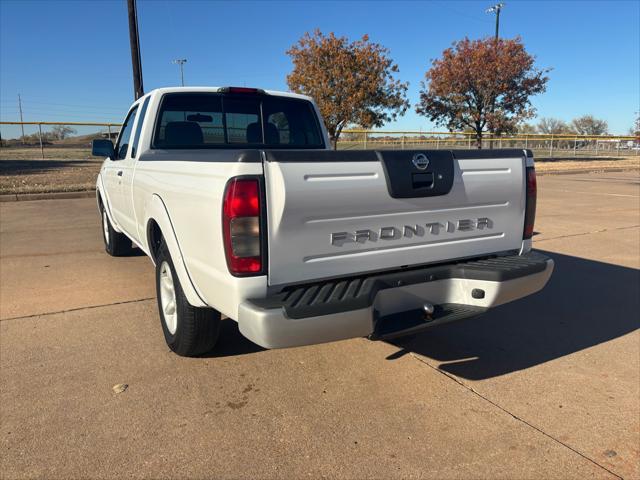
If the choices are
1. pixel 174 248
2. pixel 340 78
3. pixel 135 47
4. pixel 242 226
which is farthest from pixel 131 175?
pixel 340 78

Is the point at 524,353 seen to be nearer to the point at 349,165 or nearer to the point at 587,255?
the point at 349,165

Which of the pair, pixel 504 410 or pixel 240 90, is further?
pixel 240 90

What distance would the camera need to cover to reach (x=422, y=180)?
8.70 ft

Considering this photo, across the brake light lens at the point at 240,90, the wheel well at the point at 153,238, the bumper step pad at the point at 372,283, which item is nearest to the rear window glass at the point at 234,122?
the brake light lens at the point at 240,90

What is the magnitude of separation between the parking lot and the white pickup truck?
1.60 ft

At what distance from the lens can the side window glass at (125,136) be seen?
499 cm

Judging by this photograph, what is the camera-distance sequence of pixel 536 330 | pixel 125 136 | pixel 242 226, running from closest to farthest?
1. pixel 242 226
2. pixel 536 330
3. pixel 125 136

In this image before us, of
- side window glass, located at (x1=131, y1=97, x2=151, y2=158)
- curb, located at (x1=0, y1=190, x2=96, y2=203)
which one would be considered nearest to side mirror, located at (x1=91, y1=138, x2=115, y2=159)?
side window glass, located at (x1=131, y1=97, x2=151, y2=158)

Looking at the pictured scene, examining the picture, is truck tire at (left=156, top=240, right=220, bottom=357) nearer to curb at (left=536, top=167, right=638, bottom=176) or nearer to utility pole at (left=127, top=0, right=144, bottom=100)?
utility pole at (left=127, top=0, right=144, bottom=100)

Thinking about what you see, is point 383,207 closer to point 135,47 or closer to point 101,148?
point 101,148

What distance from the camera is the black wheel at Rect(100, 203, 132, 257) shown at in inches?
238

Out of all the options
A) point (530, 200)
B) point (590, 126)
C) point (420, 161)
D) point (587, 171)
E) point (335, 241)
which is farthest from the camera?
point (590, 126)

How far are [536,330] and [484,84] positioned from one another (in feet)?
91.9

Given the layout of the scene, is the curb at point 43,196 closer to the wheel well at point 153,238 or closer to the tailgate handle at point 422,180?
the wheel well at point 153,238
